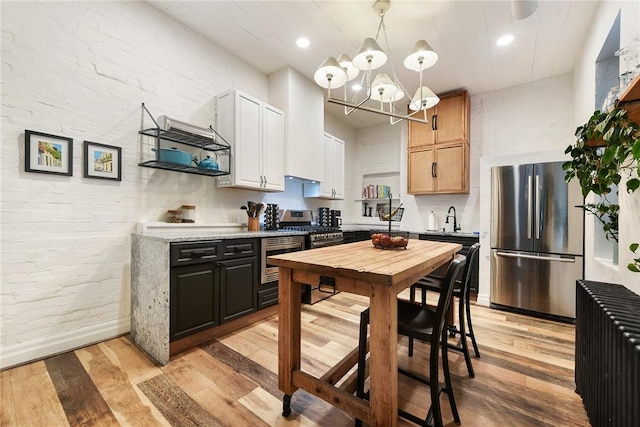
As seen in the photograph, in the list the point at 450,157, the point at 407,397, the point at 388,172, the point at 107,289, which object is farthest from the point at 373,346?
the point at 388,172

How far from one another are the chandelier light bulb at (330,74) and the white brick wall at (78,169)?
1700 mm

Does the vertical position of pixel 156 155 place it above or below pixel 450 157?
below

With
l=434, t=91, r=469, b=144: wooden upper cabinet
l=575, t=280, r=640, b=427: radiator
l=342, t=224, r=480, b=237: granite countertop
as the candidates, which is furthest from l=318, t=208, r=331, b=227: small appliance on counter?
l=575, t=280, r=640, b=427: radiator

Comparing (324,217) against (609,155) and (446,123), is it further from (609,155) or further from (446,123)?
(609,155)

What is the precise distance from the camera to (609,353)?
1.06m

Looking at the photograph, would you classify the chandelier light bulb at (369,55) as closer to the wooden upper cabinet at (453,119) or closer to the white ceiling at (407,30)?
the white ceiling at (407,30)

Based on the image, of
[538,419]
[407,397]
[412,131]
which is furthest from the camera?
[412,131]

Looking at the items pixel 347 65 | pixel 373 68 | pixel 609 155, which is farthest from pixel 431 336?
pixel 347 65

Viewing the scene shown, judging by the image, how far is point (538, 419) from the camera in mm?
1497

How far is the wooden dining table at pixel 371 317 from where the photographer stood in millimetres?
1216

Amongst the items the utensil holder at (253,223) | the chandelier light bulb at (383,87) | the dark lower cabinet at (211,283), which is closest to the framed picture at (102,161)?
the dark lower cabinet at (211,283)

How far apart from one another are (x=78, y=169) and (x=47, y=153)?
21cm

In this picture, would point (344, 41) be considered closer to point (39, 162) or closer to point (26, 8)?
point (26, 8)

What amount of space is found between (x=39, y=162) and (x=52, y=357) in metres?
1.52
